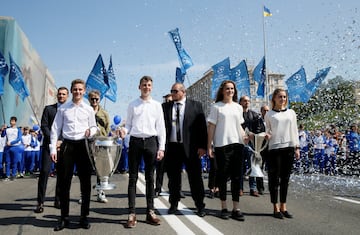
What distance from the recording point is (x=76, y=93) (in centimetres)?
508

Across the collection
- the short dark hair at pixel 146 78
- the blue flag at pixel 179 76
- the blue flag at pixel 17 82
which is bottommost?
the short dark hair at pixel 146 78

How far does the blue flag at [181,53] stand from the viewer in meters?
18.5

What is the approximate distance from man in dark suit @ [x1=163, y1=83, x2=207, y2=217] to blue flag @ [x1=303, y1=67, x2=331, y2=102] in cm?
1238

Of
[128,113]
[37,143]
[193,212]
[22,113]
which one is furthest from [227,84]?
[22,113]

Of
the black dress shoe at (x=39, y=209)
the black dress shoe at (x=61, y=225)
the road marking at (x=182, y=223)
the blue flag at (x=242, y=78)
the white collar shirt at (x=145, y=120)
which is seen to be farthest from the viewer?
the blue flag at (x=242, y=78)

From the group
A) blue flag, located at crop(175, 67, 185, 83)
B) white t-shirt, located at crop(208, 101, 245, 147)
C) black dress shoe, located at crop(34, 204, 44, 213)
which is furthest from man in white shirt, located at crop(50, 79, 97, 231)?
blue flag, located at crop(175, 67, 185, 83)

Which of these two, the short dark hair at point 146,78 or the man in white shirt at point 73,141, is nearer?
the man in white shirt at point 73,141

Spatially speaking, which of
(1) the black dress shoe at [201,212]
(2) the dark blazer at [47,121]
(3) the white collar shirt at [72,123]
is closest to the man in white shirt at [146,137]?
(3) the white collar shirt at [72,123]

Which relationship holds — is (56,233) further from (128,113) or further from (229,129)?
(229,129)

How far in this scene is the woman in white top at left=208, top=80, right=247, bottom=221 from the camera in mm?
5449

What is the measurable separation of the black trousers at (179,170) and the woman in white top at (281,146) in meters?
1.14

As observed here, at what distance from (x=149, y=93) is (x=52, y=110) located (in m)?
1.97

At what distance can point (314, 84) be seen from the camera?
16.8 m

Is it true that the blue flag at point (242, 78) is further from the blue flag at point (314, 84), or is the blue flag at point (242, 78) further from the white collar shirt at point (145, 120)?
the white collar shirt at point (145, 120)
